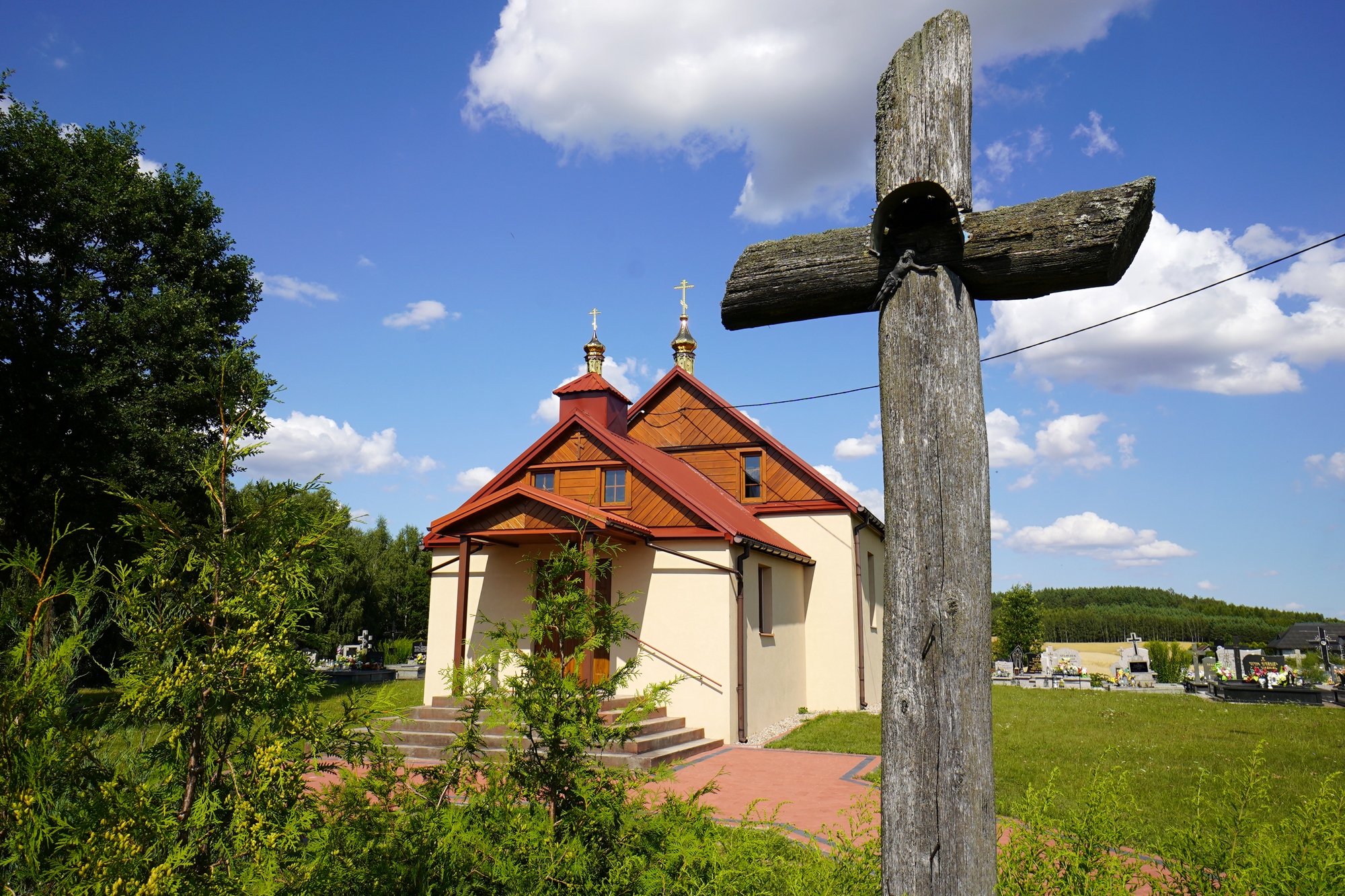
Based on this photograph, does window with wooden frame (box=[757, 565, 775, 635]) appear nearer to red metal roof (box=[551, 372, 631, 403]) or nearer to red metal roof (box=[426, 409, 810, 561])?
red metal roof (box=[426, 409, 810, 561])

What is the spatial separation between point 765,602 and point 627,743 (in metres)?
5.51

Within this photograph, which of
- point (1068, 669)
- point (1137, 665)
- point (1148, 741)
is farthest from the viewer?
point (1137, 665)

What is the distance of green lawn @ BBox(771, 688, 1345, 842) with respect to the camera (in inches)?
344

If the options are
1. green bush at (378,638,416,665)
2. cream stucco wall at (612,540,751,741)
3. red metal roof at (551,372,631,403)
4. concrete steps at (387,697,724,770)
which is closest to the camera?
concrete steps at (387,697,724,770)

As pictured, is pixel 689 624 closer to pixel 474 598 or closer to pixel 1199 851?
pixel 474 598

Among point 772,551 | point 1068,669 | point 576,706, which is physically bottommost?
point 1068,669

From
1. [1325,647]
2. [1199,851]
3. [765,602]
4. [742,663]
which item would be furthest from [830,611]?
[1325,647]

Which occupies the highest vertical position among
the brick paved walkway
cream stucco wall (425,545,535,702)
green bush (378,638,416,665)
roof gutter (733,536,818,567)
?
roof gutter (733,536,818,567)

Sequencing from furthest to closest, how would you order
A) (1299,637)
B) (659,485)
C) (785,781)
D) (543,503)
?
(1299,637), (659,485), (543,503), (785,781)

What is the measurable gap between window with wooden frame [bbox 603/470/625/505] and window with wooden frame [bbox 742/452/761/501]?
14.8 ft

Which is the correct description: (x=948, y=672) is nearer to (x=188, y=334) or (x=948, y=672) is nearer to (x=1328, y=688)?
(x=188, y=334)

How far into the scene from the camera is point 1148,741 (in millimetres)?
12508

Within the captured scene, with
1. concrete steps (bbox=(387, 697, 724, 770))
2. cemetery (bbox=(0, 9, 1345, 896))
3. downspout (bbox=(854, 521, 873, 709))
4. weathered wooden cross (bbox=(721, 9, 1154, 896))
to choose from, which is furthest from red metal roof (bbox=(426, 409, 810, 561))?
weathered wooden cross (bbox=(721, 9, 1154, 896))

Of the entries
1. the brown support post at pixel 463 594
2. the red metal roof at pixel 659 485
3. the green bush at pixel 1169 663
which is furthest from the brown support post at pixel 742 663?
the green bush at pixel 1169 663
